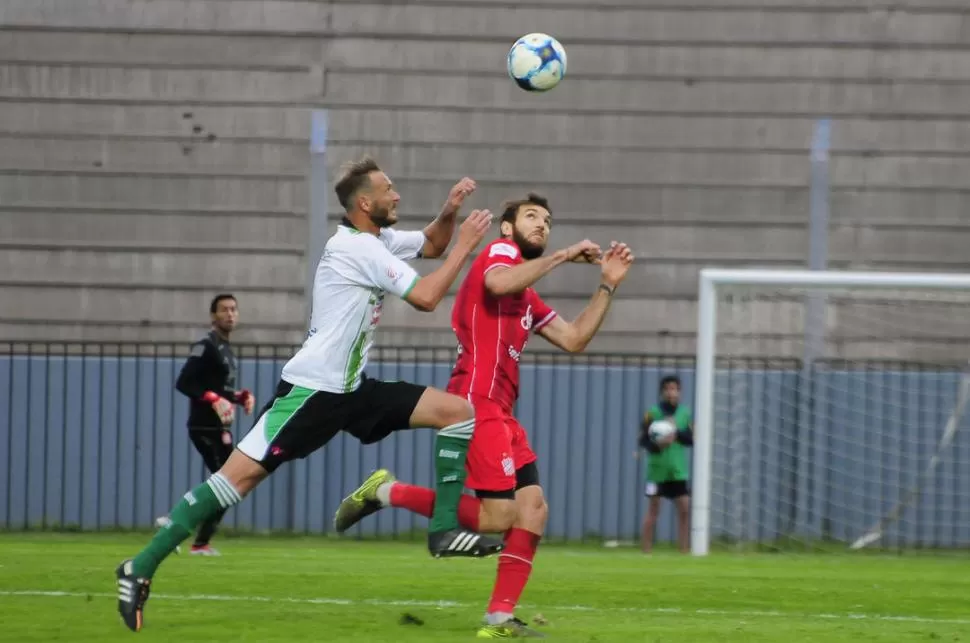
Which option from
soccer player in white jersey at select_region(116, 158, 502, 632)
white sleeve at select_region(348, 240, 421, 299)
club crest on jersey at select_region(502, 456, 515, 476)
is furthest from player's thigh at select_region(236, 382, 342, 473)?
club crest on jersey at select_region(502, 456, 515, 476)

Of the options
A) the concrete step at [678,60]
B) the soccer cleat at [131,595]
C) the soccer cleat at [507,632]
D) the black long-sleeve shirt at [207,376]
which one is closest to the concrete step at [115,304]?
the concrete step at [678,60]

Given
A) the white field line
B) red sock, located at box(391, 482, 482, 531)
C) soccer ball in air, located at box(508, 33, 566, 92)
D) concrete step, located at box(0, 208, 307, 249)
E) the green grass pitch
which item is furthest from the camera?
concrete step, located at box(0, 208, 307, 249)

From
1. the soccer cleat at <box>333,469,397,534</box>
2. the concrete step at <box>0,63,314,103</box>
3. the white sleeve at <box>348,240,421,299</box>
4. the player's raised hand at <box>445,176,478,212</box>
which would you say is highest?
the concrete step at <box>0,63,314,103</box>

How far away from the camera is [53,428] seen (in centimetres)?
1519

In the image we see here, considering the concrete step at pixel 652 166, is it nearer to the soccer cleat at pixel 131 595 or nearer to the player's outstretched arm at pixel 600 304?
the player's outstretched arm at pixel 600 304

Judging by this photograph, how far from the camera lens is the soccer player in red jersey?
6723 millimetres

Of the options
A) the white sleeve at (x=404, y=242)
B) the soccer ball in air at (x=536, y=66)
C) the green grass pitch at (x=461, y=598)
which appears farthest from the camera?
the soccer ball in air at (x=536, y=66)

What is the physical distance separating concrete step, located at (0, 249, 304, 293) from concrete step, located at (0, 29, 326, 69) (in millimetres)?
1986

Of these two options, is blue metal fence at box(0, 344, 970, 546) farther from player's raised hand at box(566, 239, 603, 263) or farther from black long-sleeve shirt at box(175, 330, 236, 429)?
player's raised hand at box(566, 239, 603, 263)

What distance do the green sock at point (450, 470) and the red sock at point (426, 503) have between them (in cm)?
12

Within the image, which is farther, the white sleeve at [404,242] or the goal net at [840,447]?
the goal net at [840,447]

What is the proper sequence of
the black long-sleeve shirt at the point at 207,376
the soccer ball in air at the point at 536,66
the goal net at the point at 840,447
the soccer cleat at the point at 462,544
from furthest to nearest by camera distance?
the goal net at the point at 840,447 < the black long-sleeve shirt at the point at 207,376 < the soccer ball in air at the point at 536,66 < the soccer cleat at the point at 462,544

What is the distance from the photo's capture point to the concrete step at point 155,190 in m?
16.1

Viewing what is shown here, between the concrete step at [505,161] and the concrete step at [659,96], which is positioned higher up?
the concrete step at [659,96]
